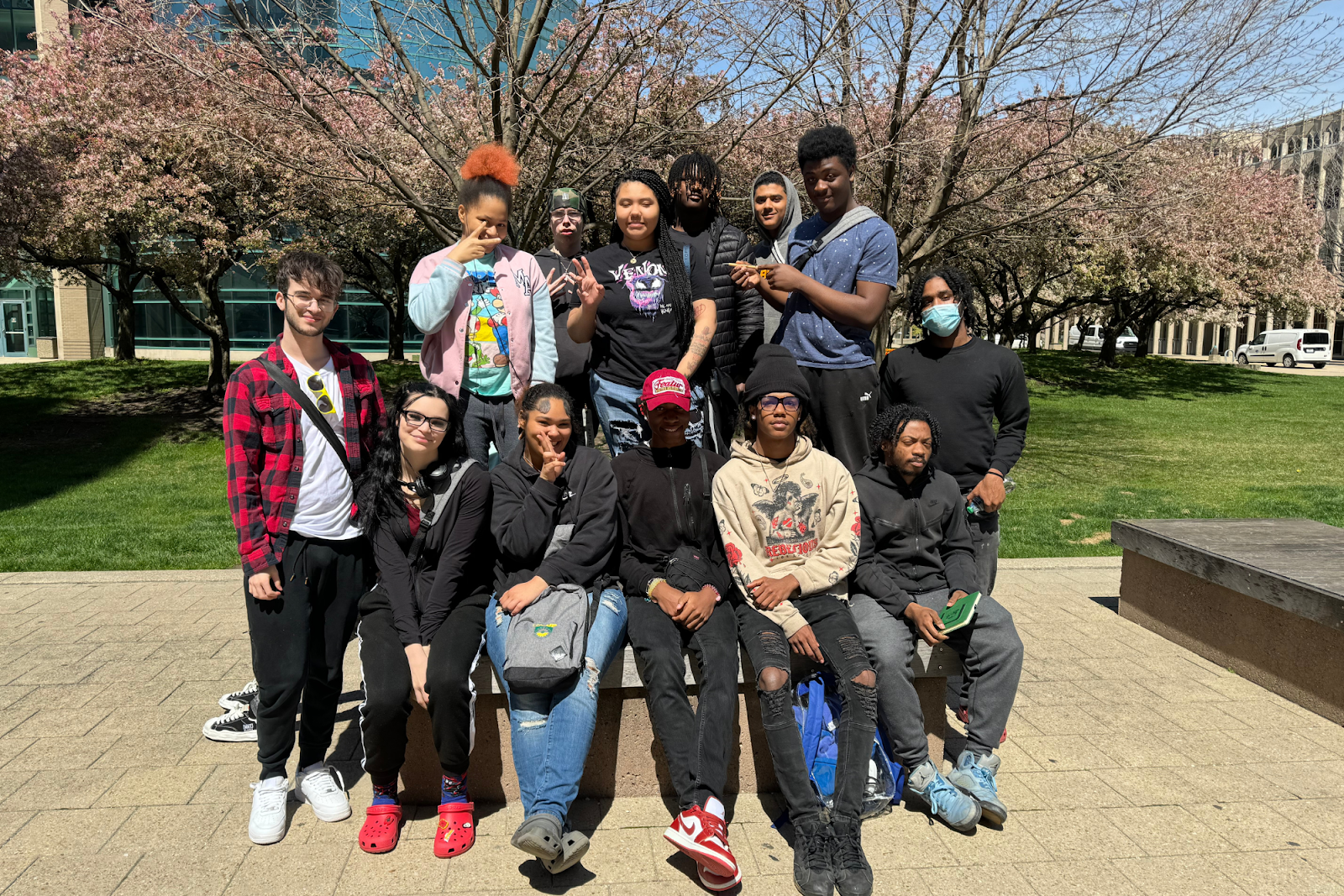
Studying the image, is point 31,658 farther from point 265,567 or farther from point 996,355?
point 996,355

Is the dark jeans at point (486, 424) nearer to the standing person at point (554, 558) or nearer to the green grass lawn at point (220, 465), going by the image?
the standing person at point (554, 558)

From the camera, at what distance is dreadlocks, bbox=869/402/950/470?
3.86 meters

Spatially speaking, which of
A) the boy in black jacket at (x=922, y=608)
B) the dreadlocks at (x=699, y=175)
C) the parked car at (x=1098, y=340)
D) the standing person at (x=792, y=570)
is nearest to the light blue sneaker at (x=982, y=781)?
the boy in black jacket at (x=922, y=608)

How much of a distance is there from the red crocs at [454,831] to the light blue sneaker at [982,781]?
1890 mm

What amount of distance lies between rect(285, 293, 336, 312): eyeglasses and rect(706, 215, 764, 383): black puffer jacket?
1689mm

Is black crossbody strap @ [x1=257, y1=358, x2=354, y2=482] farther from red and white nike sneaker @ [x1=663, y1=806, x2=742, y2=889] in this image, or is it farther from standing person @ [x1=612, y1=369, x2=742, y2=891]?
red and white nike sneaker @ [x1=663, y1=806, x2=742, y2=889]

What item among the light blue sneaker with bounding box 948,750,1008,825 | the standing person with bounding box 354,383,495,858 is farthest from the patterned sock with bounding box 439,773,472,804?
the light blue sneaker with bounding box 948,750,1008,825

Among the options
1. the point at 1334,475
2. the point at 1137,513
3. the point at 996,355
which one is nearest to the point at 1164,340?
the point at 1334,475

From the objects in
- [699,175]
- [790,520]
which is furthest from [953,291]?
[790,520]

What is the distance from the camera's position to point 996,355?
13.6 feet

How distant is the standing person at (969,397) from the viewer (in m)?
4.10

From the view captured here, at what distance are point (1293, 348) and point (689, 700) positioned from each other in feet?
149

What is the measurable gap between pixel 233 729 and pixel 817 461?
298cm

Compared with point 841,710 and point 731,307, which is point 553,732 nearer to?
point 841,710
